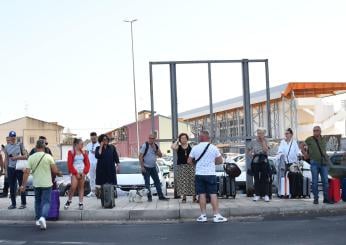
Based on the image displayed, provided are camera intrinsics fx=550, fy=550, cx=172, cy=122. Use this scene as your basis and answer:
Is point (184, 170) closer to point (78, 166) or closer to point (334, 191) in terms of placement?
point (78, 166)

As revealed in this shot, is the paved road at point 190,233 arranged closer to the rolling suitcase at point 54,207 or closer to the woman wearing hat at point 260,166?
the rolling suitcase at point 54,207

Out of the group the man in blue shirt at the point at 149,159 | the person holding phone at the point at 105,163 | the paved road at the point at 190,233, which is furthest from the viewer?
the man in blue shirt at the point at 149,159

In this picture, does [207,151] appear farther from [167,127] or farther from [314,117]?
[167,127]

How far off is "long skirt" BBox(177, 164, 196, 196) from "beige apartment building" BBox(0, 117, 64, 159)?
5418cm

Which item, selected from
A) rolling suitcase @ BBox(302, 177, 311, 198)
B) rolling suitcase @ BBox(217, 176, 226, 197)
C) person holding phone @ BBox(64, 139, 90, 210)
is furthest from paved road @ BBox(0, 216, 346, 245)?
rolling suitcase @ BBox(217, 176, 226, 197)

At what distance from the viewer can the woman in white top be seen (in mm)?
13828

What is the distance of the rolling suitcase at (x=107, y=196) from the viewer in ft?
40.8

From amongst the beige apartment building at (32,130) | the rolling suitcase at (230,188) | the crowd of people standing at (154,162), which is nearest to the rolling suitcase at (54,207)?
the crowd of people standing at (154,162)

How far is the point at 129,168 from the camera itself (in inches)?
688

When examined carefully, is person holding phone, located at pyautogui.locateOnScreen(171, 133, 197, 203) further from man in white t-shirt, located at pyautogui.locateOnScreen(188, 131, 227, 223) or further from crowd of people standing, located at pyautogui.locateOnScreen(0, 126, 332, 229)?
man in white t-shirt, located at pyautogui.locateOnScreen(188, 131, 227, 223)

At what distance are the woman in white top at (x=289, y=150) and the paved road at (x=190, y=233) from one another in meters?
2.74

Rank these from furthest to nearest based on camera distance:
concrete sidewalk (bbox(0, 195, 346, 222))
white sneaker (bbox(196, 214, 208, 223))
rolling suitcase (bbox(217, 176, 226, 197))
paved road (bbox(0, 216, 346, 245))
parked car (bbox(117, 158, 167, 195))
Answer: parked car (bbox(117, 158, 167, 195)) < rolling suitcase (bbox(217, 176, 226, 197)) < concrete sidewalk (bbox(0, 195, 346, 222)) < white sneaker (bbox(196, 214, 208, 223)) < paved road (bbox(0, 216, 346, 245))

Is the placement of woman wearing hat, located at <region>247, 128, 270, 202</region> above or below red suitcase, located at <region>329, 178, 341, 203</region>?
above

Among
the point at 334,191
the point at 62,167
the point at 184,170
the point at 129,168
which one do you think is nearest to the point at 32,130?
the point at 62,167
